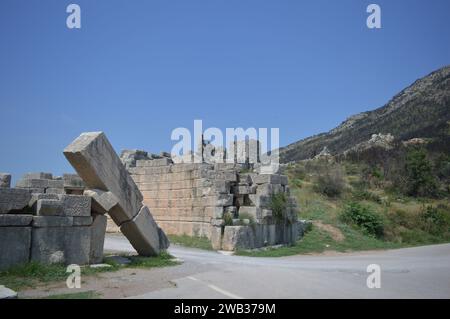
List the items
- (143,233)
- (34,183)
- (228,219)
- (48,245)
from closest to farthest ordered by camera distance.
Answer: (48,245)
(143,233)
(228,219)
(34,183)

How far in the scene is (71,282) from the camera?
26.8 feet

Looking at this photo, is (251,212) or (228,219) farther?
(251,212)

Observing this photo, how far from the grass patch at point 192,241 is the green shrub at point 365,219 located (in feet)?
28.1

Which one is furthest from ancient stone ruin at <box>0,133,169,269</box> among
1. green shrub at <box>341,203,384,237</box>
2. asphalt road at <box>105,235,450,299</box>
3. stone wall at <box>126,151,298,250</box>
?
green shrub at <box>341,203,384,237</box>

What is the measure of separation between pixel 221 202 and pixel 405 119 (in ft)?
171

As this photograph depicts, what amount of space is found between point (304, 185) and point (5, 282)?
2433cm

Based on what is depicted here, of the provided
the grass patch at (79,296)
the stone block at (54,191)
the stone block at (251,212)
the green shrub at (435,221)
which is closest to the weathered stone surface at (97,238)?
the grass patch at (79,296)

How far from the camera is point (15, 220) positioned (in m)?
8.60

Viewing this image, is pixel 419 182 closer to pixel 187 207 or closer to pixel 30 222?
pixel 187 207

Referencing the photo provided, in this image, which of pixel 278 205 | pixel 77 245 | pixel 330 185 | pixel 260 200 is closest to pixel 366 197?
pixel 330 185

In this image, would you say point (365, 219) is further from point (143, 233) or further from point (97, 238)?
point (97, 238)

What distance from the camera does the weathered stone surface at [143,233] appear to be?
11.2 metres
